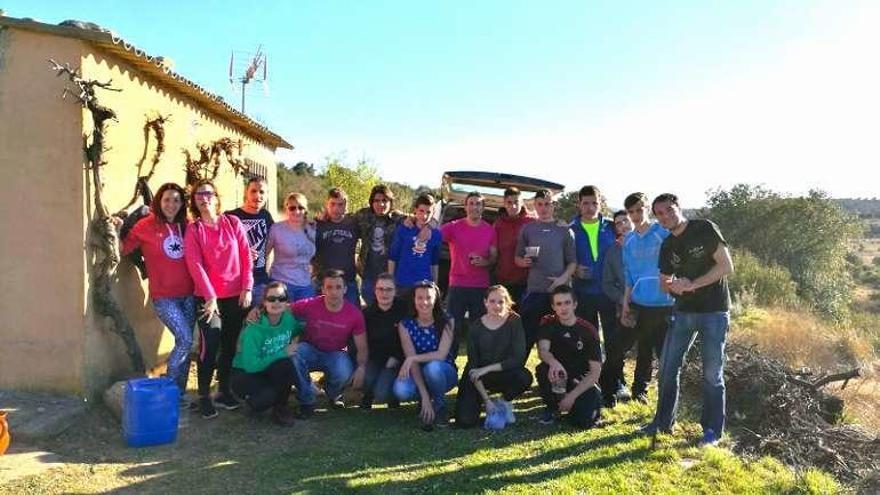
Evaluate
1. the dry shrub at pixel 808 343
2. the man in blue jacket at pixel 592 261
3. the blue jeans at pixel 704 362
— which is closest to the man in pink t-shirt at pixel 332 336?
the man in blue jacket at pixel 592 261

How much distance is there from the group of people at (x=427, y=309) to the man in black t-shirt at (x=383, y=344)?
1 centimetres

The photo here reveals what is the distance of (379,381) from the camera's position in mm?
5355

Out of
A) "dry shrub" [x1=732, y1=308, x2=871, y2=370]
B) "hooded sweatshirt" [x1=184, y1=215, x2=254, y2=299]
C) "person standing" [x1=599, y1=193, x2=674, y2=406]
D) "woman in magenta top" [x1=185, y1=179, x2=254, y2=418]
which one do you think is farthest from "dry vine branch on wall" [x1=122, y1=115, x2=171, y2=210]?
"dry shrub" [x1=732, y1=308, x2=871, y2=370]

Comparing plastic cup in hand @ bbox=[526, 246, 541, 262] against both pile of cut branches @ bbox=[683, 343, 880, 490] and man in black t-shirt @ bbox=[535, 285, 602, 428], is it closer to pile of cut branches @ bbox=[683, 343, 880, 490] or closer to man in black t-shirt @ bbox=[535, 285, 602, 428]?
man in black t-shirt @ bbox=[535, 285, 602, 428]

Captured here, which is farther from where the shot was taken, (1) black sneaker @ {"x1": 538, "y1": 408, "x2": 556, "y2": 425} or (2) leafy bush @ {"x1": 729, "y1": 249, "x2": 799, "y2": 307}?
(2) leafy bush @ {"x1": 729, "y1": 249, "x2": 799, "y2": 307}

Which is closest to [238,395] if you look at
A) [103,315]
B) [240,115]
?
[103,315]

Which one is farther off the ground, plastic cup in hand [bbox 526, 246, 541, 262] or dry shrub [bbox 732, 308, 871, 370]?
plastic cup in hand [bbox 526, 246, 541, 262]

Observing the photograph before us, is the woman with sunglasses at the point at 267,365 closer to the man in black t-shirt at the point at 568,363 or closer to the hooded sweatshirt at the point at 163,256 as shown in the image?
the hooded sweatshirt at the point at 163,256

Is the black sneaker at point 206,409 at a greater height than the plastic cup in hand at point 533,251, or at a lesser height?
lesser

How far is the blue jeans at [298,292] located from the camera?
5672mm

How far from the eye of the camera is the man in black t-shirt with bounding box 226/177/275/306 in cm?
558

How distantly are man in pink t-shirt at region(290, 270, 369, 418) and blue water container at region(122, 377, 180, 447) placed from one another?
111cm

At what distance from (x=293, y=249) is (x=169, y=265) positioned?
3.42ft

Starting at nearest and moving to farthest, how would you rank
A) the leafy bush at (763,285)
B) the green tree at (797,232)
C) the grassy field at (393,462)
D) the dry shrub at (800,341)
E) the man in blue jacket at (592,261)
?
the grassy field at (393,462) < the man in blue jacket at (592,261) < the dry shrub at (800,341) < the leafy bush at (763,285) < the green tree at (797,232)
